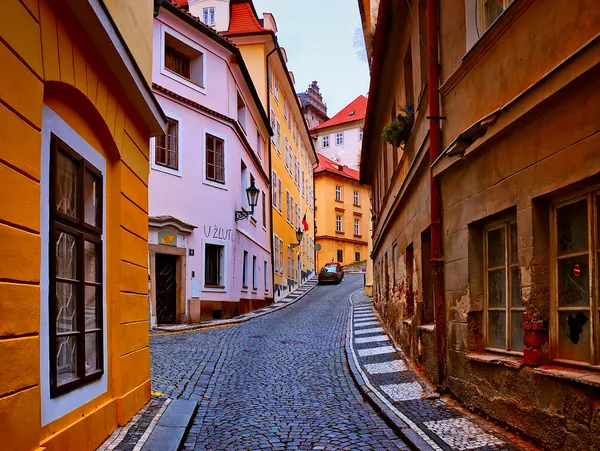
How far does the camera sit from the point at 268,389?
883 centimetres

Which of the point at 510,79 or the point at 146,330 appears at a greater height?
the point at 510,79

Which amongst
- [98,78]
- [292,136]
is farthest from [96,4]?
[292,136]

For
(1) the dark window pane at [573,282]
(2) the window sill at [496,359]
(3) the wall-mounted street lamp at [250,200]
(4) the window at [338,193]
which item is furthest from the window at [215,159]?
(4) the window at [338,193]

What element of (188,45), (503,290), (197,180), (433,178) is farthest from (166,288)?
(503,290)

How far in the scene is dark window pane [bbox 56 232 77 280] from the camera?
488 centimetres

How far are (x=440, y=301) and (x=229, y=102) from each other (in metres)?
14.3

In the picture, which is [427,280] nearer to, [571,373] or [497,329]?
[497,329]

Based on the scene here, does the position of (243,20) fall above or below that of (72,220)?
above

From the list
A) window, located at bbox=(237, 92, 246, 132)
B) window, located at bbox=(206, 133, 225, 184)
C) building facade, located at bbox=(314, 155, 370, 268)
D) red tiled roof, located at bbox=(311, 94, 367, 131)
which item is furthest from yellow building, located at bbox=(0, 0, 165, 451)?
red tiled roof, located at bbox=(311, 94, 367, 131)

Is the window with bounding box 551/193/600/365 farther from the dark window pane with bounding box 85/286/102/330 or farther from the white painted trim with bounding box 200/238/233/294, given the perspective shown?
the white painted trim with bounding box 200/238/233/294

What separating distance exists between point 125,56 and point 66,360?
2.88 metres

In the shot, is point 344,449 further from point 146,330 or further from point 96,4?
point 96,4

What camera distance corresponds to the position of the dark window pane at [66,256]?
16.0 ft

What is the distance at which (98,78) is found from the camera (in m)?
5.67
